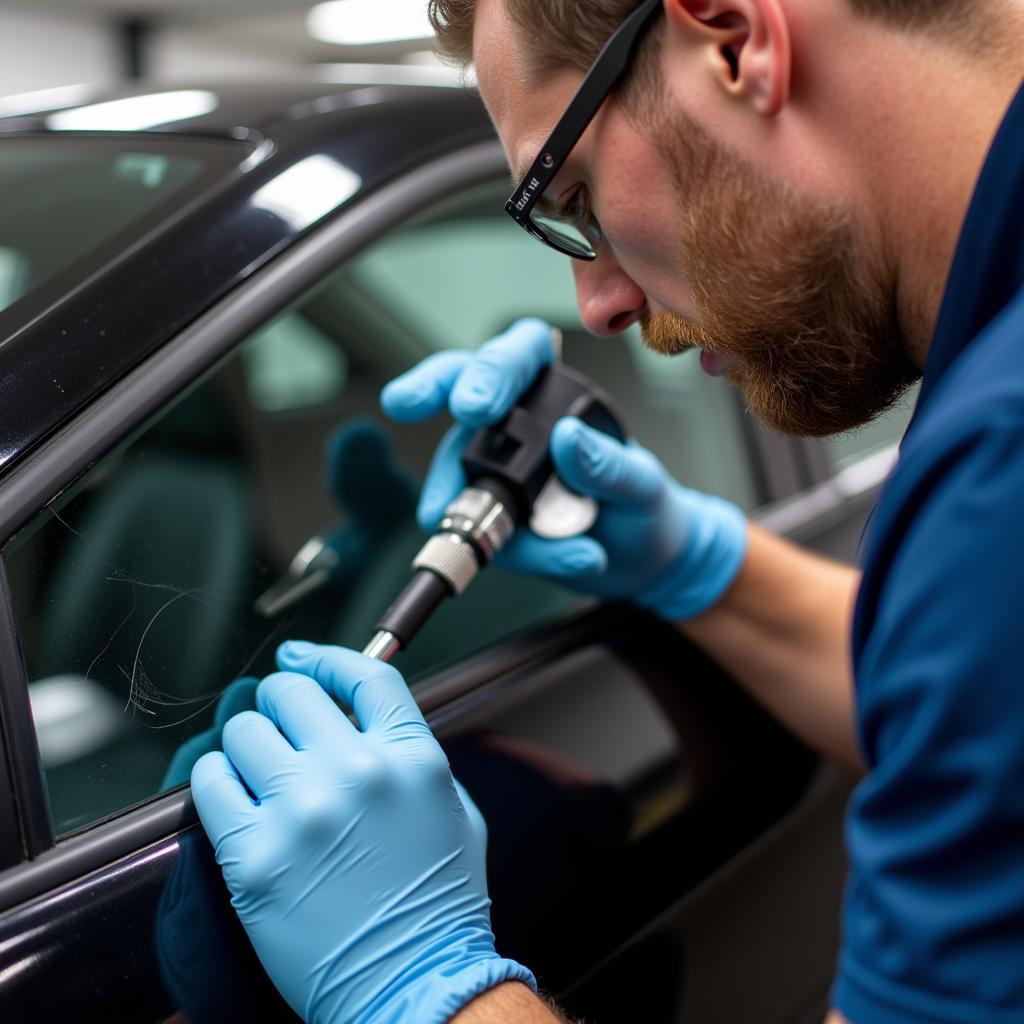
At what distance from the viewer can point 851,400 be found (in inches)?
38.6

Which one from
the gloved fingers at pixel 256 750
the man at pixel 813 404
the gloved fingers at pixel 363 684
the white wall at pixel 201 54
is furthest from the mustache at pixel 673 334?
the white wall at pixel 201 54

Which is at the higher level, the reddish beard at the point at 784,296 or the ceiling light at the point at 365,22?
the ceiling light at the point at 365,22

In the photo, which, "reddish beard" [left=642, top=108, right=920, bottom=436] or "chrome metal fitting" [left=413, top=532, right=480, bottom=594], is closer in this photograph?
"reddish beard" [left=642, top=108, right=920, bottom=436]

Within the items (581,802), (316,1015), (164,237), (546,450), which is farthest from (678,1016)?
(164,237)

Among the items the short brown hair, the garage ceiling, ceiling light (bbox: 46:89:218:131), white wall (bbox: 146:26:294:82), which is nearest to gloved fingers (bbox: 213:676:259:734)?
the short brown hair

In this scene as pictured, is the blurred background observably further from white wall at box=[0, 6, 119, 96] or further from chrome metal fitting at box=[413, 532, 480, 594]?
chrome metal fitting at box=[413, 532, 480, 594]

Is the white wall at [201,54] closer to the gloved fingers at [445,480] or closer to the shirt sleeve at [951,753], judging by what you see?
the gloved fingers at [445,480]

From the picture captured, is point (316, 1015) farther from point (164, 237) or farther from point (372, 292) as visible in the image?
point (372, 292)

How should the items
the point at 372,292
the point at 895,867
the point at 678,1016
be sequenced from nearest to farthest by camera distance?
1. the point at 895,867
2. the point at 678,1016
3. the point at 372,292

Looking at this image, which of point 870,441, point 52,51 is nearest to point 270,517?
point 870,441

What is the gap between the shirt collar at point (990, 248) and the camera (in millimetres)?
741

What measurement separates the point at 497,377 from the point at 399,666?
366 mm

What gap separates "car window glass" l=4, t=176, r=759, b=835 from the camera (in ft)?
2.91

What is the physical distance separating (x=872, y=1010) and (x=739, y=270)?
0.56m
